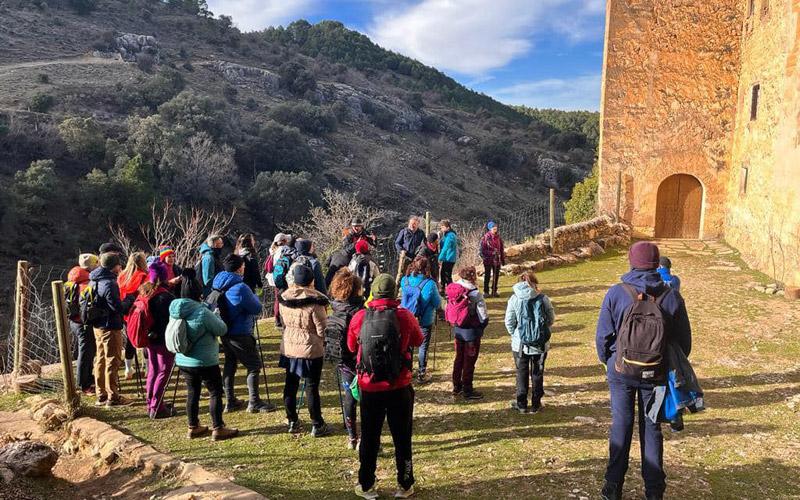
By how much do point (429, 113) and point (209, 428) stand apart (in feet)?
170

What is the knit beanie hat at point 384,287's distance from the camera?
3.86 metres

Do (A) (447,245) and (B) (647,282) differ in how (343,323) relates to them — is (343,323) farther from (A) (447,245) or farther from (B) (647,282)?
(A) (447,245)

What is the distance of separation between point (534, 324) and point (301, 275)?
7.67 ft

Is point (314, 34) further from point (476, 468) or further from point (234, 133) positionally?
point (476, 468)

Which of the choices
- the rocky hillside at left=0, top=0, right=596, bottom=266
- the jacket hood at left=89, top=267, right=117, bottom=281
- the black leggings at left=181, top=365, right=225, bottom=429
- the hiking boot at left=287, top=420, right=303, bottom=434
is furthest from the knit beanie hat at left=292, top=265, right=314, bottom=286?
the rocky hillside at left=0, top=0, right=596, bottom=266

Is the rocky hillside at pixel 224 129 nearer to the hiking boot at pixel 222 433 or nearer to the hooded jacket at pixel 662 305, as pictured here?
the hiking boot at pixel 222 433

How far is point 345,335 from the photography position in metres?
4.51

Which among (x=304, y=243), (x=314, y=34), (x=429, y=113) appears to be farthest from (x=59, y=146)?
(x=314, y=34)

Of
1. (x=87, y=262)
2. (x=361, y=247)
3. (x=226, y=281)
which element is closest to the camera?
(x=226, y=281)

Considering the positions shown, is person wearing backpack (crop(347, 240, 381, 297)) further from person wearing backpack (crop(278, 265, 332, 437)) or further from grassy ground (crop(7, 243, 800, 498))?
person wearing backpack (crop(278, 265, 332, 437))

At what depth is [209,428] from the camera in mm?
5324

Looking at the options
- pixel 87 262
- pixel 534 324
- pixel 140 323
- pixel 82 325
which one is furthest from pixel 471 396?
pixel 87 262

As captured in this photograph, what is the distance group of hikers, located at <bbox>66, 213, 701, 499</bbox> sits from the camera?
3.77 metres

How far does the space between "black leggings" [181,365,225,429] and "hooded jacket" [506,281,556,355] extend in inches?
113
